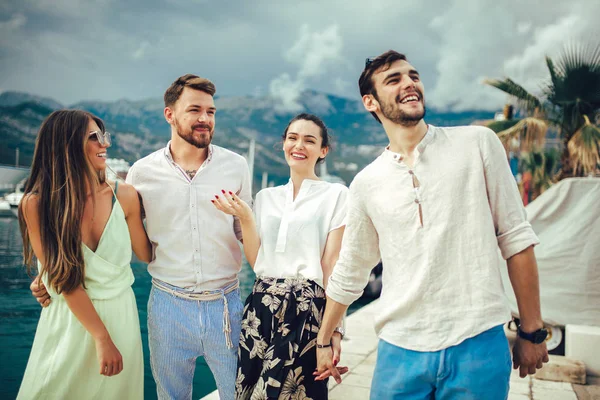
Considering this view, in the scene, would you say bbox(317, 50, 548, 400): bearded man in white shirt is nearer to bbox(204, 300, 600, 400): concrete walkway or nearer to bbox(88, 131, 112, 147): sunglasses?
bbox(88, 131, 112, 147): sunglasses

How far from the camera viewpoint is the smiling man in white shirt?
2.75 metres

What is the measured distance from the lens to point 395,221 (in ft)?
6.21

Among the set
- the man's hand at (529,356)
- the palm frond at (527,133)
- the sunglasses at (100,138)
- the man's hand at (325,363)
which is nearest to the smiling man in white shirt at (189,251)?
the sunglasses at (100,138)

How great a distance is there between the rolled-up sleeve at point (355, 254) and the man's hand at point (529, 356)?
667 mm

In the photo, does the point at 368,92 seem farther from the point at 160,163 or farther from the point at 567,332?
the point at 567,332

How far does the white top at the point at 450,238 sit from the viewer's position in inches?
68.0

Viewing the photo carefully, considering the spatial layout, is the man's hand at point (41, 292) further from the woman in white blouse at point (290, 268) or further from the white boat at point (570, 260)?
the white boat at point (570, 260)

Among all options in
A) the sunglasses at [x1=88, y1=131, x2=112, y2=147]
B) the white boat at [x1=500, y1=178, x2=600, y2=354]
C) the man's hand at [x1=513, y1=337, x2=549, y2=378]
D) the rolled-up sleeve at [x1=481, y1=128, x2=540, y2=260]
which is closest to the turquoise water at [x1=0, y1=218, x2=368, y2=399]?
the white boat at [x1=500, y1=178, x2=600, y2=354]

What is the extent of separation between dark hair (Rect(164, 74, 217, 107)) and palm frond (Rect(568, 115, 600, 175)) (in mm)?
9437

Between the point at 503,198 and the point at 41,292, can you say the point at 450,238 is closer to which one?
the point at 503,198

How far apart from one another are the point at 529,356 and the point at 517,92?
11.5m

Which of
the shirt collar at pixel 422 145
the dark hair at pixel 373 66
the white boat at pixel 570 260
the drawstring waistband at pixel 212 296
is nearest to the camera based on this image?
the shirt collar at pixel 422 145

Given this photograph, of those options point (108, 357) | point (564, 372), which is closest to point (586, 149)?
point (564, 372)

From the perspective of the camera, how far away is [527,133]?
11375 millimetres
